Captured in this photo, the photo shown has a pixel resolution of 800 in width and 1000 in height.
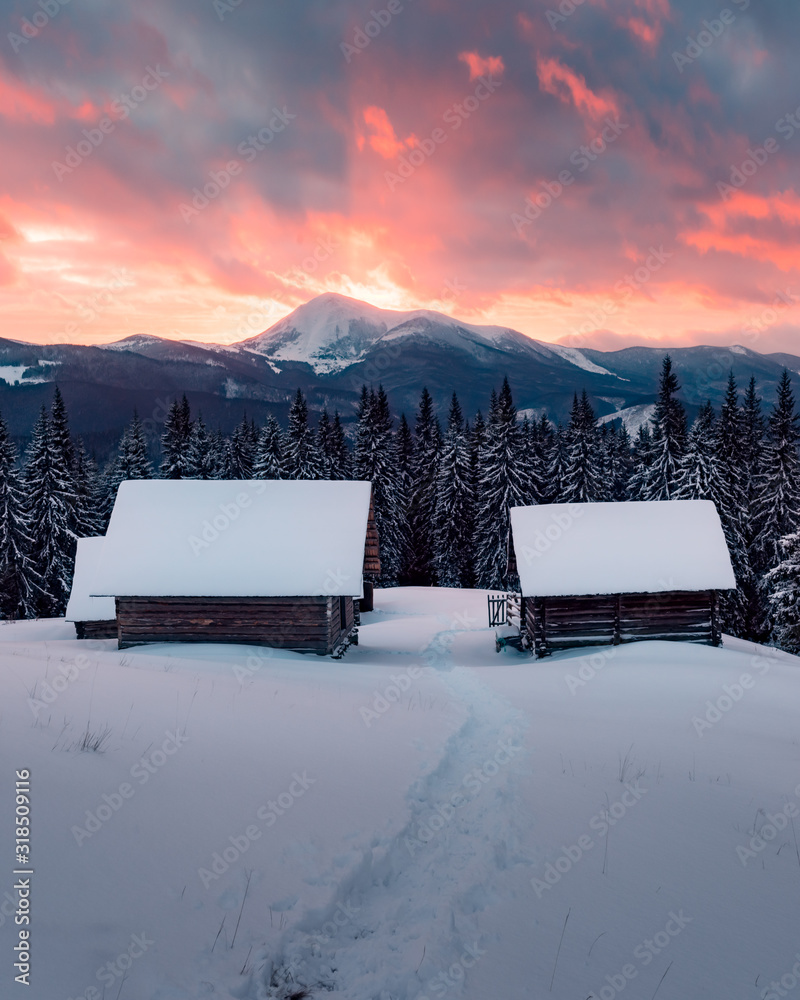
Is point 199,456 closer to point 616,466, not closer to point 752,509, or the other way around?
point 616,466

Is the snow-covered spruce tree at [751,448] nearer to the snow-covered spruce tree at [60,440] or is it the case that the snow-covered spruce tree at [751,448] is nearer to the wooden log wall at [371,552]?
the wooden log wall at [371,552]

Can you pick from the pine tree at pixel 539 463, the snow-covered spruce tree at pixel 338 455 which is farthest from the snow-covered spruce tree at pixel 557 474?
the snow-covered spruce tree at pixel 338 455

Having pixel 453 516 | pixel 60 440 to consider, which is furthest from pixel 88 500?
pixel 453 516

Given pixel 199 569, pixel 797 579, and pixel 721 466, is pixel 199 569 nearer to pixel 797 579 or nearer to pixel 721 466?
pixel 797 579

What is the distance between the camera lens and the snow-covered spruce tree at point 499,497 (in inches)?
1864

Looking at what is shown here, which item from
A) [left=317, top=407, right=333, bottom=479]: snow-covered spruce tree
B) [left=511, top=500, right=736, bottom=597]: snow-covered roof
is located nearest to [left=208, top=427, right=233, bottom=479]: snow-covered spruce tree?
[left=317, top=407, right=333, bottom=479]: snow-covered spruce tree

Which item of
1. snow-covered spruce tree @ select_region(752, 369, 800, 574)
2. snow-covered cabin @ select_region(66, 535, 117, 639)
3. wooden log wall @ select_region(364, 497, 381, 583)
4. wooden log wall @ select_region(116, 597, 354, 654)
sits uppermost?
snow-covered spruce tree @ select_region(752, 369, 800, 574)

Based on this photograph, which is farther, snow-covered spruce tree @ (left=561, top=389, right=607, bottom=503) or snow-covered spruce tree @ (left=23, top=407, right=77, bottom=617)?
snow-covered spruce tree @ (left=561, top=389, right=607, bottom=503)

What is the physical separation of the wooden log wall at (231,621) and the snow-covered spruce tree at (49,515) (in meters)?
27.3

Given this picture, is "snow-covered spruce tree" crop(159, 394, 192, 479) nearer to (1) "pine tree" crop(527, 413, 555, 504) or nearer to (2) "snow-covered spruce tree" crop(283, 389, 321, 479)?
(2) "snow-covered spruce tree" crop(283, 389, 321, 479)

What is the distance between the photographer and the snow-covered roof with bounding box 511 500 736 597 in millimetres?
21469

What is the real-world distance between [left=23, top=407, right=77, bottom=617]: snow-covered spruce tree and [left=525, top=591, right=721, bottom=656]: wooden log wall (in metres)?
36.8

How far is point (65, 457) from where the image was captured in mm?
45875

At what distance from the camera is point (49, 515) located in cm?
4281
